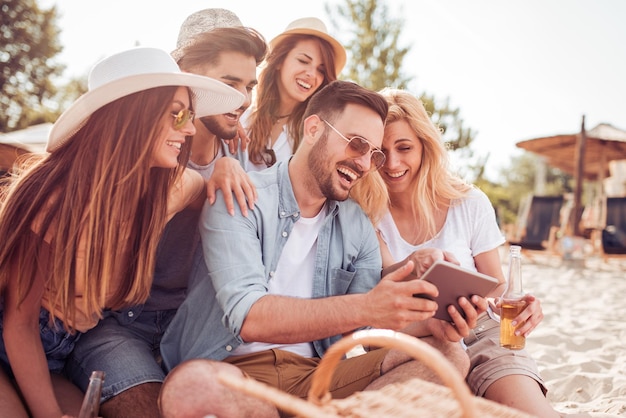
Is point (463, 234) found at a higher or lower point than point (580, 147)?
higher

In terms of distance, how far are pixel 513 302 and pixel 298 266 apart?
1.01 meters

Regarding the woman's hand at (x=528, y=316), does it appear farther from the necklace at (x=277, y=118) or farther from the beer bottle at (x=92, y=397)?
the necklace at (x=277, y=118)

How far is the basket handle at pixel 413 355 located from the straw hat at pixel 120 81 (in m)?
1.36

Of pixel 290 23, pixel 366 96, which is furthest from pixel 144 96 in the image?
pixel 290 23

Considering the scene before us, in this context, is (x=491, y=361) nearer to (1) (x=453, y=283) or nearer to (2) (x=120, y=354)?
(1) (x=453, y=283)

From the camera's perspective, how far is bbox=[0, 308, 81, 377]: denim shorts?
2.43 m

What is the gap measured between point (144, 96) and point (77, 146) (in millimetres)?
338

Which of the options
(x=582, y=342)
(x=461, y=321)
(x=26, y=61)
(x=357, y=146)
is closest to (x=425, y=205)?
(x=357, y=146)

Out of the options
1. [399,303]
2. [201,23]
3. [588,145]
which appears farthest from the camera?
[588,145]

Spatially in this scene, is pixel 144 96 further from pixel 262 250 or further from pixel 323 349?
pixel 323 349

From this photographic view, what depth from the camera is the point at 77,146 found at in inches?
91.0

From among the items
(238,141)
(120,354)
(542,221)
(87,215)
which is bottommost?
(542,221)

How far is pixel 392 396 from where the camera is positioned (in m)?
1.52

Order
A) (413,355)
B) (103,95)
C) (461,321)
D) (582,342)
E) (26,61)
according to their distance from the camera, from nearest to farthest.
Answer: (413,355), (103,95), (461,321), (582,342), (26,61)
